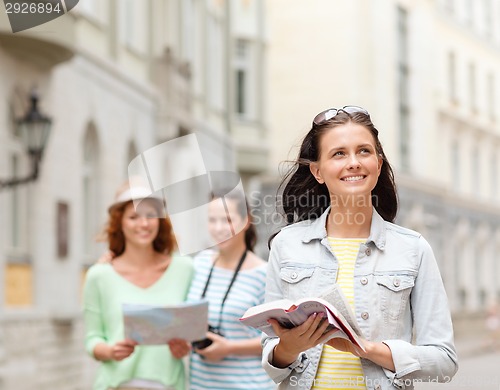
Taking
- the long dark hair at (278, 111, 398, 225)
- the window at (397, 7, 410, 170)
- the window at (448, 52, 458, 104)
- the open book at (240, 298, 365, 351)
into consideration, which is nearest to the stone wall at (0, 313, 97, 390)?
the long dark hair at (278, 111, 398, 225)

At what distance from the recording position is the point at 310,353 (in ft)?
11.0

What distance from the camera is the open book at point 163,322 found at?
5031 mm

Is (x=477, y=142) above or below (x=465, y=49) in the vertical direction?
below

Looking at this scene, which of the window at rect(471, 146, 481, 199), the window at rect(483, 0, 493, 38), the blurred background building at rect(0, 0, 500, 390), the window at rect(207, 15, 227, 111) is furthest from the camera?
the window at rect(483, 0, 493, 38)

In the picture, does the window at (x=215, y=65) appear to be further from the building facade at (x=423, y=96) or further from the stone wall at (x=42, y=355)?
the stone wall at (x=42, y=355)

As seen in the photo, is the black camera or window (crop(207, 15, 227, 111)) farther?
window (crop(207, 15, 227, 111))

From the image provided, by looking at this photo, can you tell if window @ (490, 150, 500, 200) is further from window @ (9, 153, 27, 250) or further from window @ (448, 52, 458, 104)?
window @ (9, 153, 27, 250)

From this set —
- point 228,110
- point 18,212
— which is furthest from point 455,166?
point 18,212

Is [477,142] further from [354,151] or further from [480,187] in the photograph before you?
[354,151]

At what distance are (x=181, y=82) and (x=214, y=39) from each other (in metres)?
4.75

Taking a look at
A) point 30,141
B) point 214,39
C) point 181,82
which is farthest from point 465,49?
point 30,141

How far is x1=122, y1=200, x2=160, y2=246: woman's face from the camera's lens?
5.59 metres

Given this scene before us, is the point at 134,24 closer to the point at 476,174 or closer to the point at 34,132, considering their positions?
the point at 34,132

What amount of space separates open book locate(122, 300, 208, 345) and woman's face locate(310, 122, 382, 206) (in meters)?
1.71
